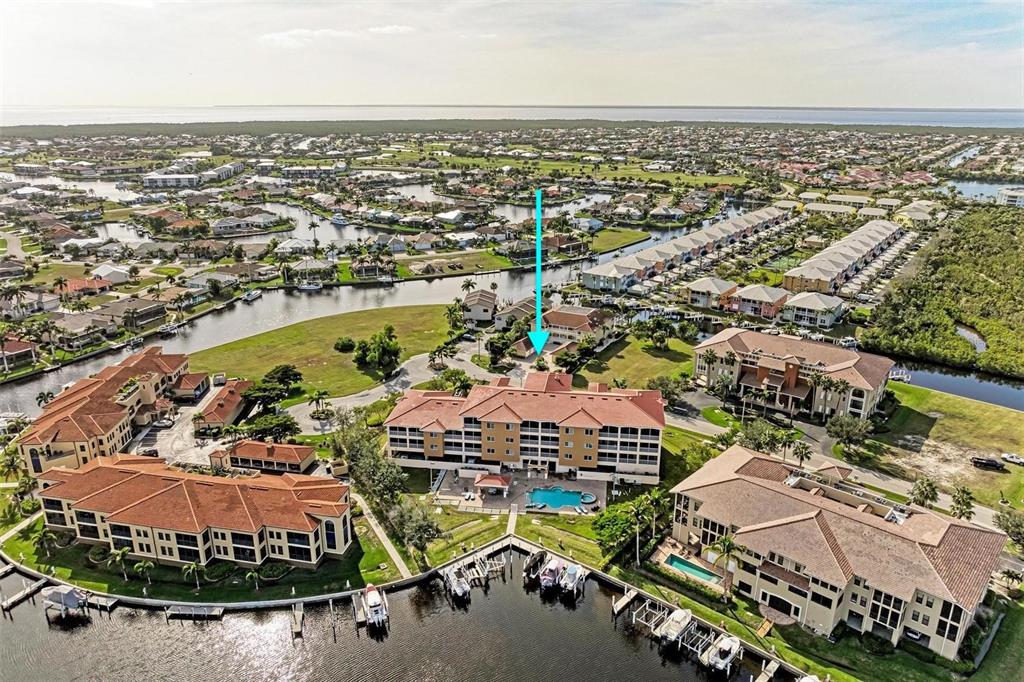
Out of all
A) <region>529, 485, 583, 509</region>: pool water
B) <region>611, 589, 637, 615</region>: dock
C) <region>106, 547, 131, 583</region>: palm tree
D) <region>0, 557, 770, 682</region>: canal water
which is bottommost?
<region>0, 557, 770, 682</region>: canal water

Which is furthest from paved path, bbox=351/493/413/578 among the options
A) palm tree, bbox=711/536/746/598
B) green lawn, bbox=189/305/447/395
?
green lawn, bbox=189/305/447/395

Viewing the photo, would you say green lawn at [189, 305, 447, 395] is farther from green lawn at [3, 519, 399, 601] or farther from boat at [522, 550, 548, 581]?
boat at [522, 550, 548, 581]

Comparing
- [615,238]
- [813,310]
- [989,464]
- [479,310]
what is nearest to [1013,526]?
[989,464]

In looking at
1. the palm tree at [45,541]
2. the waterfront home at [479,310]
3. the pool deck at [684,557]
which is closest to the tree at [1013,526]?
the pool deck at [684,557]

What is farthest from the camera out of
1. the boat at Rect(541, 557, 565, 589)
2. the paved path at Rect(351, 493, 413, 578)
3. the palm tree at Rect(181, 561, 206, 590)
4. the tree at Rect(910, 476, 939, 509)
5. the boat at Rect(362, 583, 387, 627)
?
the tree at Rect(910, 476, 939, 509)

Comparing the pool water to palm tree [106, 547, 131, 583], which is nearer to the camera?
palm tree [106, 547, 131, 583]

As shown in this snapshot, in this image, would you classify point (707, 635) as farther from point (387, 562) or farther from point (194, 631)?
point (194, 631)
